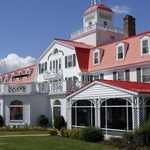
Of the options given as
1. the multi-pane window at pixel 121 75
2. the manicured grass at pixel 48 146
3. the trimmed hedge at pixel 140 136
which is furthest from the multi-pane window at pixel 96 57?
the trimmed hedge at pixel 140 136

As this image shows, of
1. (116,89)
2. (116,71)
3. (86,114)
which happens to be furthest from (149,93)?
(116,71)

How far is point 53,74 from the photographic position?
3222 centimetres

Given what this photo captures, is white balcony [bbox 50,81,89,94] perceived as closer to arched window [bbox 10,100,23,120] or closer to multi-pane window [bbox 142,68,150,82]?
arched window [bbox 10,100,23,120]

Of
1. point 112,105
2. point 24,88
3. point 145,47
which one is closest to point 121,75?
point 145,47

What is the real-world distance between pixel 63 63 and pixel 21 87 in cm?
681

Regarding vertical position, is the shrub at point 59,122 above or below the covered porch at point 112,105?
below

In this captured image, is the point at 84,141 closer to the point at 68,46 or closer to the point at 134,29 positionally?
the point at 68,46

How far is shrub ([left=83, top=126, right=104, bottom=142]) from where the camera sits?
17.9 metres

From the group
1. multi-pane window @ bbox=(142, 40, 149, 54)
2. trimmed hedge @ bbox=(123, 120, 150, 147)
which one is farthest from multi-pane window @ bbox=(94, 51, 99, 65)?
trimmed hedge @ bbox=(123, 120, 150, 147)

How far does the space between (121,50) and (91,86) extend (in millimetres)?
7919

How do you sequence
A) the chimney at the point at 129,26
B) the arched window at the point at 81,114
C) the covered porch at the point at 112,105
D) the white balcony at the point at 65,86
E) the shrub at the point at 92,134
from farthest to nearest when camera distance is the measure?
the chimney at the point at 129,26
the white balcony at the point at 65,86
the arched window at the point at 81,114
the shrub at the point at 92,134
the covered porch at the point at 112,105

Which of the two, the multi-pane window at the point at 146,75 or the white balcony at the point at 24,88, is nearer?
the multi-pane window at the point at 146,75

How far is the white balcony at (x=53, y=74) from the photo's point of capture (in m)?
31.8

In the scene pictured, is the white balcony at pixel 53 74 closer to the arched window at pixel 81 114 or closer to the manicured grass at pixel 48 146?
the arched window at pixel 81 114
